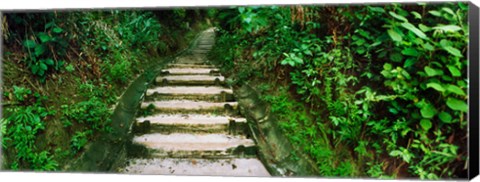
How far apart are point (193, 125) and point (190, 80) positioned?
620mm

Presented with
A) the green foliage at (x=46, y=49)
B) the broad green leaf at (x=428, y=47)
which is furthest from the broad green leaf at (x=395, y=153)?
the green foliage at (x=46, y=49)

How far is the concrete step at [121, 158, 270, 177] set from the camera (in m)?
3.11

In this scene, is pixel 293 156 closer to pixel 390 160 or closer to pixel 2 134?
pixel 390 160

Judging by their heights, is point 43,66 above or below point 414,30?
below

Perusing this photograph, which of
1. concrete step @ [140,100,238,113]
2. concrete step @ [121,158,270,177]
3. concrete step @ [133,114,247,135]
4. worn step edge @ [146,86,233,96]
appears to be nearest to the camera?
concrete step @ [121,158,270,177]

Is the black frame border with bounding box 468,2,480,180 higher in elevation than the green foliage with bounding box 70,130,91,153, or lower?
higher

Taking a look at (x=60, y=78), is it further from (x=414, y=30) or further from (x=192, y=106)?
(x=414, y=30)

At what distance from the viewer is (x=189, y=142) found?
130 inches

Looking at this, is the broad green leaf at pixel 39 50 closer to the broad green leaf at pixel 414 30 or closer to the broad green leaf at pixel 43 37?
the broad green leaf at pixel 43 37

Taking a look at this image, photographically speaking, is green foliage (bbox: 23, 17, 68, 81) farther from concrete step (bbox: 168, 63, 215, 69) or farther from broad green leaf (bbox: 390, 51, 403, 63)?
broad green leaf (bbox: 390, 51, 403, 63)

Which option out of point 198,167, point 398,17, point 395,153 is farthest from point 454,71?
point 198,167

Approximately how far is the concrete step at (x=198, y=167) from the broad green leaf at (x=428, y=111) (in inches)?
45.4

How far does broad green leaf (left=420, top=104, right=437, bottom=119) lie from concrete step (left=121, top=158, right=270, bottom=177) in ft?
3.78

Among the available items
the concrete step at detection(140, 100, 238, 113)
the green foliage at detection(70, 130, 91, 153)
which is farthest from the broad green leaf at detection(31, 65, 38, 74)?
the concrete step at detection(140, 100, 238, 113)
